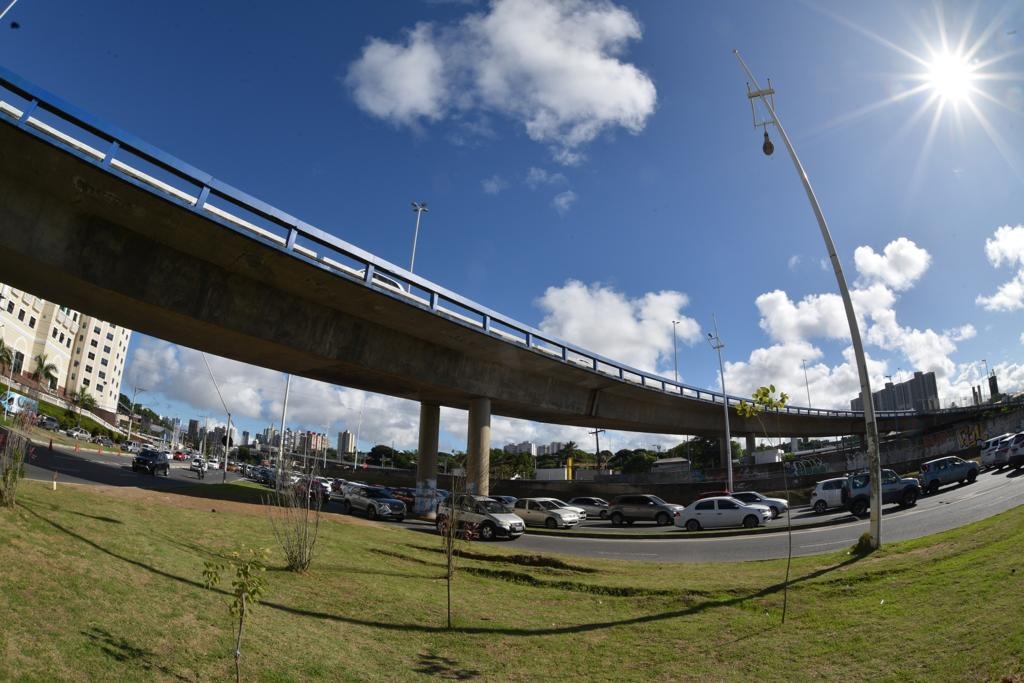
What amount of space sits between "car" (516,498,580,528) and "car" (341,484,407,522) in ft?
19.7

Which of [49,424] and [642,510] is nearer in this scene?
[642,510]

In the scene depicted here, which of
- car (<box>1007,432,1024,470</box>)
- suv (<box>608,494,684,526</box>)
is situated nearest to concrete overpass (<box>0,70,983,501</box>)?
suv (<box>608,494,684,526</box>)

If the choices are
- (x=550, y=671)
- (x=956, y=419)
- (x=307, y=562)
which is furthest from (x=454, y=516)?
(x=956, y=419)

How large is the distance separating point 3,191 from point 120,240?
238 cm

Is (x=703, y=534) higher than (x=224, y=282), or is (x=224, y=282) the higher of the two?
(x=224, y=282)

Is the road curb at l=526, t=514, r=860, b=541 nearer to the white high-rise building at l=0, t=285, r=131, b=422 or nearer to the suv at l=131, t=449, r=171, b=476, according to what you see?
the suv at l=131, t=449, r=171, b=476

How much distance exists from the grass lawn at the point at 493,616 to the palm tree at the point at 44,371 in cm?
9928

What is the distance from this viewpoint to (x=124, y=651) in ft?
18.9

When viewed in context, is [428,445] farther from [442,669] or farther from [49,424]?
[49,424]

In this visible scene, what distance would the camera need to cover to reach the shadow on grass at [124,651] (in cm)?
562

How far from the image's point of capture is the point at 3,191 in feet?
41.3

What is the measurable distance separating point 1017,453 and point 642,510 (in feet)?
67.8

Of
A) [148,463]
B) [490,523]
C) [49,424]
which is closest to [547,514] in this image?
[490,523]

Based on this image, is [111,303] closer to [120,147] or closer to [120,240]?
[120,240]
